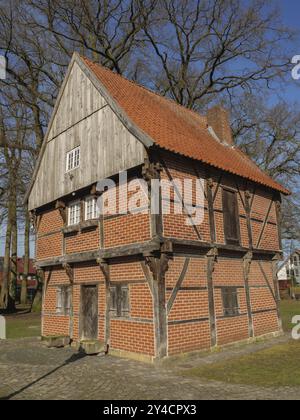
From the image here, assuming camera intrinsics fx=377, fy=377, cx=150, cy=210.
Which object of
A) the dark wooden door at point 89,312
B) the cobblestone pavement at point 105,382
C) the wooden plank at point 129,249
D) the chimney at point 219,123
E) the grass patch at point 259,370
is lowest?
the grass patch at point 259,370

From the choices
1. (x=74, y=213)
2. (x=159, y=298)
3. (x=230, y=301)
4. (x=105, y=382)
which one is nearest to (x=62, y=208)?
(x=74, y=213)

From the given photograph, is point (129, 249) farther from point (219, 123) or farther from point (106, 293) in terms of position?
point (219, 123)

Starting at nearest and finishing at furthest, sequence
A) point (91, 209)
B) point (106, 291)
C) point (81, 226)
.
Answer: point (106, 291)
point (81, 226)
point (91, 209)

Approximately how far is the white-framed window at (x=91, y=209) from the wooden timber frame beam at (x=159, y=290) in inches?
125

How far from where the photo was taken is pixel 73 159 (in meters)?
13.6

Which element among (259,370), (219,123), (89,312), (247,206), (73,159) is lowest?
(259,370)

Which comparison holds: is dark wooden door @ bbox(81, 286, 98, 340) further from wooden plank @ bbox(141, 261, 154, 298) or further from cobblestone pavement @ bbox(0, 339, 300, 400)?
wooden plank @ bbox(141, 261, 154, 298)

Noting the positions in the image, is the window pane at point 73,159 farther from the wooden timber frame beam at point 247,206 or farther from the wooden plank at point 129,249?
the wooden timber frame beam at point 247,206

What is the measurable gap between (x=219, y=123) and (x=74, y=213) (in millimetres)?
7569

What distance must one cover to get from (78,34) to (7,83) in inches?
196

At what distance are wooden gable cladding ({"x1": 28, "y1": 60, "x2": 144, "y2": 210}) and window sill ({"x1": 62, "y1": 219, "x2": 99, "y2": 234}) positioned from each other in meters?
1.24

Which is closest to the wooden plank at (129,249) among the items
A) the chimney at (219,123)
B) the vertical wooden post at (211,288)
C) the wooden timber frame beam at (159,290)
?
the wooden timber frame beam at (159,290)

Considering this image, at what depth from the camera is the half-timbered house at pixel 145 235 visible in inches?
408

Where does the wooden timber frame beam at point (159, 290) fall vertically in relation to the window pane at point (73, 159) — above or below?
below
